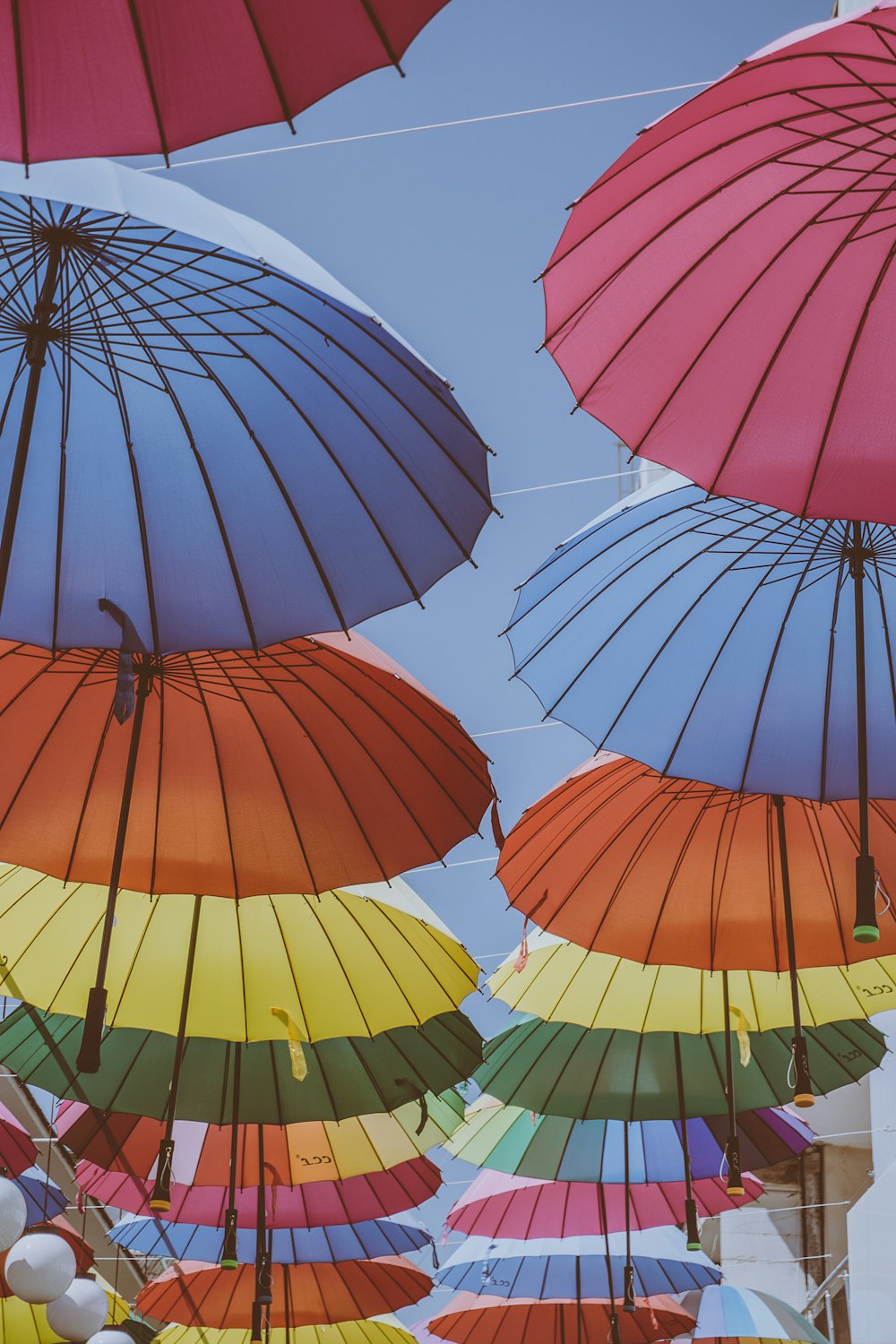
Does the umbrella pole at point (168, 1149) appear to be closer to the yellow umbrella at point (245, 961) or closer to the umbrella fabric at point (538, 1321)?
the yellow umbrella at point (245, 961)

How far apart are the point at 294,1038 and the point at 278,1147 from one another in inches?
89.5

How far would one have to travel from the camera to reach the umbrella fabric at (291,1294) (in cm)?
969

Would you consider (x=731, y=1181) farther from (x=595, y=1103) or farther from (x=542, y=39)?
(x=542, y=39)

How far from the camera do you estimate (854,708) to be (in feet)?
14.1

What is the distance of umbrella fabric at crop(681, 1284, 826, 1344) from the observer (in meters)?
7.93

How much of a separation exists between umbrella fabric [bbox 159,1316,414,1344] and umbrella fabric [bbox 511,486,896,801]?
710cm

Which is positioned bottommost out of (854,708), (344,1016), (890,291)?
(344,1016)

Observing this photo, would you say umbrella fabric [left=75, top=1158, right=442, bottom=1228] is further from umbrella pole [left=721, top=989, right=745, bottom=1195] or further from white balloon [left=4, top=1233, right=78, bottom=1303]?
umbrella pole [left=721, top=989, right=745, bottom=1195]

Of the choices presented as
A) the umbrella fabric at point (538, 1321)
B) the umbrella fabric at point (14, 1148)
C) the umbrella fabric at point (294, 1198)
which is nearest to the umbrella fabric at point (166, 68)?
the umbrella fabric at point (294, 1198)

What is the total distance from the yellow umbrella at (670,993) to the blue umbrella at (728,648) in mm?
1765

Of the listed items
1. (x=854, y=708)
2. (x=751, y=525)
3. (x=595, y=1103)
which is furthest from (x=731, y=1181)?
(x=751, y=525)

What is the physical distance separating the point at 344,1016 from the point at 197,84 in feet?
11.9

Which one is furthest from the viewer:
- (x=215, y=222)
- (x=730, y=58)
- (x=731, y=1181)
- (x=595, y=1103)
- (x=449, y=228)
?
(x=449, y=228)

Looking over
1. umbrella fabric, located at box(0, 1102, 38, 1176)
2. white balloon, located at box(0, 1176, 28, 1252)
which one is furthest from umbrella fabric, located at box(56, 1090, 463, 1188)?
white balloon, located at box(0, 1176, 28, 1252)
